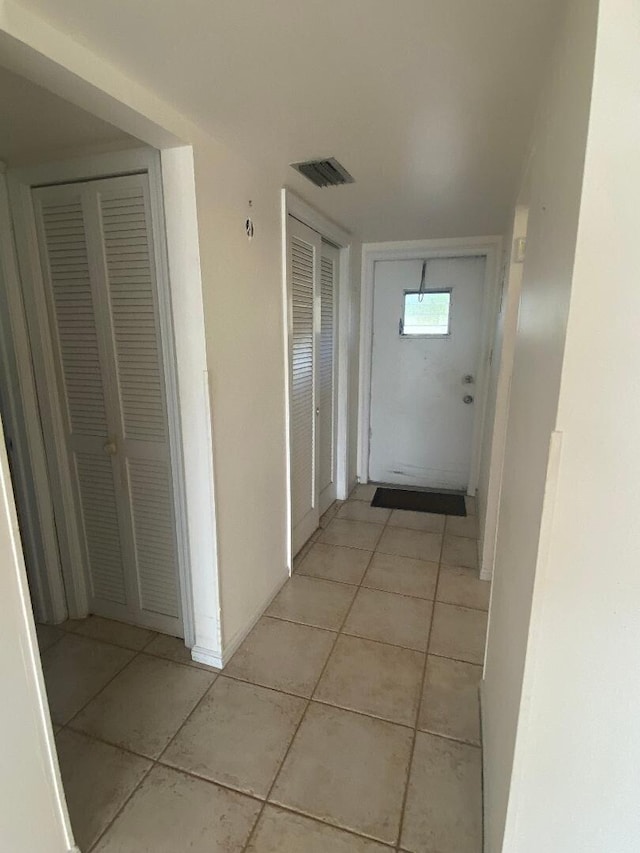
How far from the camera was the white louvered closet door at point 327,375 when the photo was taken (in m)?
2.92

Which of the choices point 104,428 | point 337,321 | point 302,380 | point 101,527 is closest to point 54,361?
point 104,428

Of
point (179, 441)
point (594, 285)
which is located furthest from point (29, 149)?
point (594, 285)

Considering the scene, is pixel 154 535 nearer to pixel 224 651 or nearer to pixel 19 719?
pixel 224 651

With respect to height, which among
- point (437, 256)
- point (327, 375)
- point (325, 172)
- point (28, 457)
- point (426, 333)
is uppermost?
point (325, 172)

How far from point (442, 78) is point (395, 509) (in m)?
2.76

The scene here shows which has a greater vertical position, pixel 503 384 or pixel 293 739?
pixel 503 384

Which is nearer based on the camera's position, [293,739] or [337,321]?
[293,739]

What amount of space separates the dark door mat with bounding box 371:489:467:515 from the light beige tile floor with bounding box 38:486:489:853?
102cm

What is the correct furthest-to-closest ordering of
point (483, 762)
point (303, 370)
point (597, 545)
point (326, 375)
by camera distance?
point (326, 375) < point (303, 370) < point (483, 762) < point (597, 545)

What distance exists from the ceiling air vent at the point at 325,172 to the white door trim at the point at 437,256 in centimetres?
141

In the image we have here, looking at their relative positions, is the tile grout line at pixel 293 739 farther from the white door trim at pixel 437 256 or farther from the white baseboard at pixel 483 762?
the white door trim at pixel 437 256

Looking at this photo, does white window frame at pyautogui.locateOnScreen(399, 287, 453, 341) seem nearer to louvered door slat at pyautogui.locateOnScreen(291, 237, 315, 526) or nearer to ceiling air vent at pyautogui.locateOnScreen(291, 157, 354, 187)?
louvered door slat at pyautogui.locateOnScreen(291, 237, 315, 526)

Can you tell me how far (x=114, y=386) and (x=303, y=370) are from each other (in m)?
1.09

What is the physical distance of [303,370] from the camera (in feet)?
8.50
